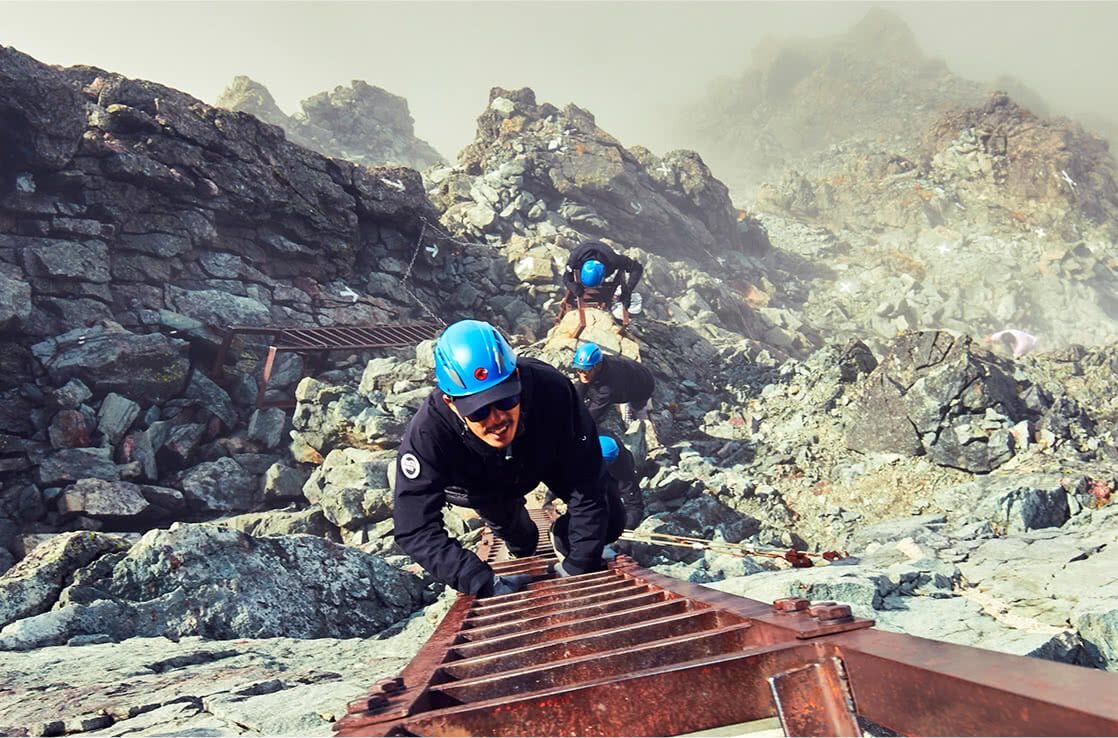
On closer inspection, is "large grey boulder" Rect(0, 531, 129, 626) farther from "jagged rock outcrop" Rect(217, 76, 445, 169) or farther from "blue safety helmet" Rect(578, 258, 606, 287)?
"jagged rock outcrop" Rect(217, 76, 445, 169)

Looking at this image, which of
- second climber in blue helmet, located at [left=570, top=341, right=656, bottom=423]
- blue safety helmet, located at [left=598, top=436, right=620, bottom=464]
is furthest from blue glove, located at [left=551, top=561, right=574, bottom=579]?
second climber in blue helmet, located at [left=570, top=341, right=656, bottom=423]

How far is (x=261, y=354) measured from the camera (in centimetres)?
1188

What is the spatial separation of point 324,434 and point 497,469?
700 cm

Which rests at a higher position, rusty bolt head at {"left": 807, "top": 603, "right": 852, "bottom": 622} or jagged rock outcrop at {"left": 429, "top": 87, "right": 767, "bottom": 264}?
jagged rock outcrop at {"left": 429, "top": 87, "right": 767, "bottom": 264}

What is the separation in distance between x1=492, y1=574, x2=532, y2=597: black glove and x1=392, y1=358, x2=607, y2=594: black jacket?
0.10 metres

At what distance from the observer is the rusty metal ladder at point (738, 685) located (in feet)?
3.88

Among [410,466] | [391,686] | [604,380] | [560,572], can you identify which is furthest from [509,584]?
[604,380]

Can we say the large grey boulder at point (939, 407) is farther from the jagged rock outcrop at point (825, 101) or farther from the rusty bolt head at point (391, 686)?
the jagged rock outcrop at point (825, 101)

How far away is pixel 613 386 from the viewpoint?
8.50 m

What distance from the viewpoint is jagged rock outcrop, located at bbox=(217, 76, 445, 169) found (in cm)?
5025

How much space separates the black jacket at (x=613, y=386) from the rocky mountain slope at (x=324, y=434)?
116 cm

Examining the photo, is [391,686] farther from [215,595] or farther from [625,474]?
[625,474]

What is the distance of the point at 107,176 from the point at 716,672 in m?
16.1

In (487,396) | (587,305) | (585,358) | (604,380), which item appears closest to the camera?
(487,396)
